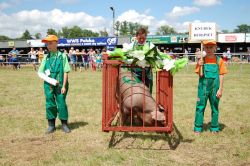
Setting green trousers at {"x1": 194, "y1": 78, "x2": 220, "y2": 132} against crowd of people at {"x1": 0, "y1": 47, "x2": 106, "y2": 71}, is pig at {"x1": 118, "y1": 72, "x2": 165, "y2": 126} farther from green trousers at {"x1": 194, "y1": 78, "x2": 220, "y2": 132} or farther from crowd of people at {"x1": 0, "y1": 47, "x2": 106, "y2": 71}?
crowd of people at {"x1": 0, "y1": 47, "x2": 106, "y2": 71}

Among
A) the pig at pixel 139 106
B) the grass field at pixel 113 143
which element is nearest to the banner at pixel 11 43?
the grass field at pixel 113 143

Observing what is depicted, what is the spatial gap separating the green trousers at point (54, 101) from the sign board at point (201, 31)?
541cm

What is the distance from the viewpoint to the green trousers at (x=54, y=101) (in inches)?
256

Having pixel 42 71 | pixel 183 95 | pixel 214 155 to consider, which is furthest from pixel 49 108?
pixel 183 95

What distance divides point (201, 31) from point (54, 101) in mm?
6559

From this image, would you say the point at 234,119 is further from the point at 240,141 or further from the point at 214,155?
the point at 214,155

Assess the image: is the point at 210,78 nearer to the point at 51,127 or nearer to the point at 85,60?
the point at 51,127

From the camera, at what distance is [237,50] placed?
4622 centimetres

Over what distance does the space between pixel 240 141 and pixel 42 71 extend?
12.4 ft

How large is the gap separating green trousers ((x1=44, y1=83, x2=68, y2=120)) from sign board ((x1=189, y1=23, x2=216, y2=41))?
541 cm

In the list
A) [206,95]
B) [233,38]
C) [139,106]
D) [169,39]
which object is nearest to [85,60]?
[206,95]

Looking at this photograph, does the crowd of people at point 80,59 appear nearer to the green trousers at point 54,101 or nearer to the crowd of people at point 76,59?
the crowd of people at point 76,59

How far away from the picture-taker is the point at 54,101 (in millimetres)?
6586

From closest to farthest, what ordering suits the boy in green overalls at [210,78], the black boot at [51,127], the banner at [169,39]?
1. the boy in green overalls at [210,78]
2. the black boot at [51,127]
3. the banner at [169,39]
